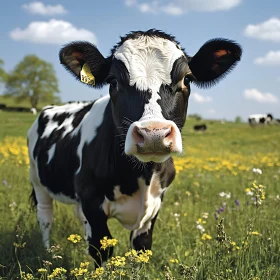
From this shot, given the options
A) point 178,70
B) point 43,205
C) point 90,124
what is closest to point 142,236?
point 90,124

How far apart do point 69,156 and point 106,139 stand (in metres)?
0.93

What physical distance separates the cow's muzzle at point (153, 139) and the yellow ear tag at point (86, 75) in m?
1.36

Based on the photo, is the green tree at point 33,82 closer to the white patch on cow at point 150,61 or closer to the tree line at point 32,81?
the tree line at point 32,81

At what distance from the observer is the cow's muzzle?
2.62 m

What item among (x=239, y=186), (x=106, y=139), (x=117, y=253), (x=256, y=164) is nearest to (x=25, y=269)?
(x=117, y=253)

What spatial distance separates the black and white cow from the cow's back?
3 centimetres

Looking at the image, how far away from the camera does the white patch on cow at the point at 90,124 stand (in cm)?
429

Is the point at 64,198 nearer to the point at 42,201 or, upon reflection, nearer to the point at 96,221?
the point at 42,201

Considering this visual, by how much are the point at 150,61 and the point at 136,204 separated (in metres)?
1.38

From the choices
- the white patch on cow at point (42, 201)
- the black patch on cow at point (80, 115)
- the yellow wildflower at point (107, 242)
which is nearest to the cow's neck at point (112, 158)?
the yellow wildflower at point (107, 242)

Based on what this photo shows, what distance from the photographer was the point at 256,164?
36.0 ft

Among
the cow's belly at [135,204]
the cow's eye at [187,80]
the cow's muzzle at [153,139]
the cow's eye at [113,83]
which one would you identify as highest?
the cow's eye at [187,80]

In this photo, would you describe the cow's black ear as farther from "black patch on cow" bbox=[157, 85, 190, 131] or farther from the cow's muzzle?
the cow's muzzle

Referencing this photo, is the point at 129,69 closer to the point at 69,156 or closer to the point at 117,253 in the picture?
the point at 69,156
